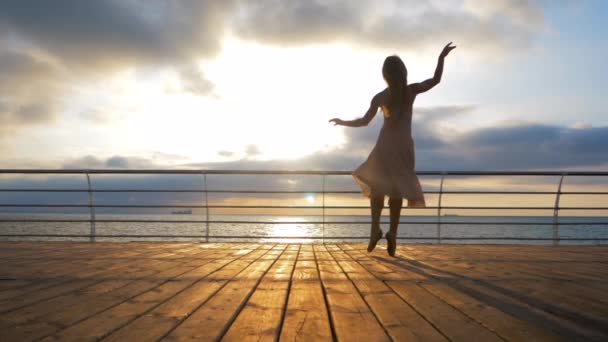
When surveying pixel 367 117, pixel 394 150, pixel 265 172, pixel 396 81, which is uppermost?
pixel 396 81

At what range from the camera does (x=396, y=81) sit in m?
3.70

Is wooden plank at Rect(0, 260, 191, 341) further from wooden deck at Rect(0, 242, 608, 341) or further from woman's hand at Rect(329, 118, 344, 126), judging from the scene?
woman's hand at Rect(329, 118, 344, 126)

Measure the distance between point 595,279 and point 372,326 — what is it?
180cm

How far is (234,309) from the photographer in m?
1.62

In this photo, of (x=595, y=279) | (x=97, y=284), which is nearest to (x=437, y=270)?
(x=595, y=279)

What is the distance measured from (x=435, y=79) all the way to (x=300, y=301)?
252 cm

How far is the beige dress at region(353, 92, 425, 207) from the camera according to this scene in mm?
3771

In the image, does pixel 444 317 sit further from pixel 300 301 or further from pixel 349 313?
pixel 300 301

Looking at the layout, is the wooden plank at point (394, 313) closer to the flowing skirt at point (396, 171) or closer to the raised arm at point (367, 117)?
the flowing skirt at point (396, 171)

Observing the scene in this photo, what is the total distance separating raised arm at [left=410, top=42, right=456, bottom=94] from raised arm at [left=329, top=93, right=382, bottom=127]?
304mm

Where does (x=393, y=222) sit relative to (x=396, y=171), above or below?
Result: below

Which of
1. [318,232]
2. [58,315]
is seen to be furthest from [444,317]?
[318,232]

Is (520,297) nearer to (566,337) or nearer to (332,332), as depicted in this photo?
(566,337)

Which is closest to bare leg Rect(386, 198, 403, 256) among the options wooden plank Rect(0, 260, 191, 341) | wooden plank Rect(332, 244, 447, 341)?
wooden plank Rect(332, 244, 447, 341)
